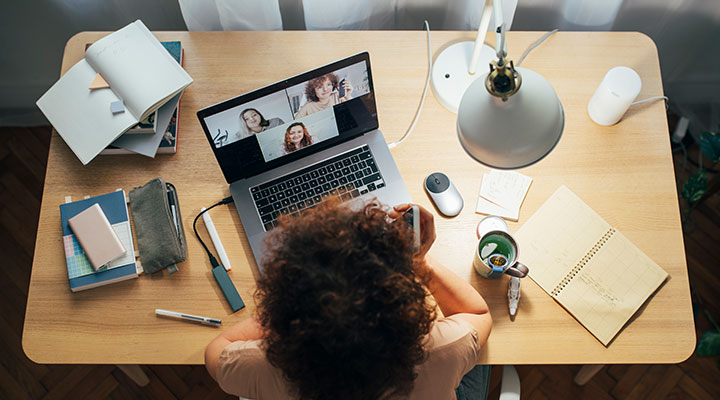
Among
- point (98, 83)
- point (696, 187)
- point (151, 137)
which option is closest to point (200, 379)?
point (151, 137)

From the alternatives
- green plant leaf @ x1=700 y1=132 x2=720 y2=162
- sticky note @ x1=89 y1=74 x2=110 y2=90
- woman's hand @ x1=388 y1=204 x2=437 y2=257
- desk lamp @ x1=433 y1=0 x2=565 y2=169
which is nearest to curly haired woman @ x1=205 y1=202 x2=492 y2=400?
woman's hand @ x1=388 y1=204 x2=437 y2=257

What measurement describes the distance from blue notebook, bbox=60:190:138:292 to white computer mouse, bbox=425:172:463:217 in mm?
680

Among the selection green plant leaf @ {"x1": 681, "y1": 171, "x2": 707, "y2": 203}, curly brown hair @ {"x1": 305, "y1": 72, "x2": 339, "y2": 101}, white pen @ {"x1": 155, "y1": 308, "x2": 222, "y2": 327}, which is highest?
curly brown hair @ {"x1": 305, "y1": 72, "x2": 339, "y2": 101}

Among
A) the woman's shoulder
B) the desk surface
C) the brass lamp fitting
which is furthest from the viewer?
the desk surface

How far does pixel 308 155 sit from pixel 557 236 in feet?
1.95

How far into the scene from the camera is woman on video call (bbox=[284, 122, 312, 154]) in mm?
1146

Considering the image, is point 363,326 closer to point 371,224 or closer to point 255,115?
point 371,224

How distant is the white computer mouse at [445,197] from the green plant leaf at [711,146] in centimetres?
98

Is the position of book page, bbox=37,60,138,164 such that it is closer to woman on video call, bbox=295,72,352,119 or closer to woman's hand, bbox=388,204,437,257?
woman on video call, bbox=295,72,352,119

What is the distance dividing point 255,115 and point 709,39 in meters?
1.53

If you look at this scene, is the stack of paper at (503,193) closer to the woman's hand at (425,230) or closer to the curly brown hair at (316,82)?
the woman's hand at (425,230)

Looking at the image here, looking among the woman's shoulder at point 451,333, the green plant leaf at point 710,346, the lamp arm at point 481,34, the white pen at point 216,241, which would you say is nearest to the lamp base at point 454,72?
the lamp arm at point 481,34

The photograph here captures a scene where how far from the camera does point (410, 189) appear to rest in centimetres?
123

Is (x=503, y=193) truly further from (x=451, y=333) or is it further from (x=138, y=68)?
(x=138, y=68)
